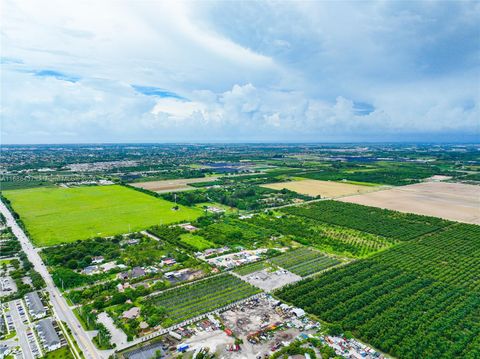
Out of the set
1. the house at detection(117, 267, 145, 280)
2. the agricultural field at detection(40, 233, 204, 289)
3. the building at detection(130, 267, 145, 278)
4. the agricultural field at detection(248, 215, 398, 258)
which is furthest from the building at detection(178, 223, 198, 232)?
the house at detection(117, 267, 145, 280)

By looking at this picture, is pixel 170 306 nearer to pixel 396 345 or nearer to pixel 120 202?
pixel 396 345

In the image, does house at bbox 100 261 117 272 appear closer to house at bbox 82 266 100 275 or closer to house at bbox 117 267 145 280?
house at bbox 82 266 100 275

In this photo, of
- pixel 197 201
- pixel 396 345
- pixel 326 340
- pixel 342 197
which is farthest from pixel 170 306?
pixel 342 197

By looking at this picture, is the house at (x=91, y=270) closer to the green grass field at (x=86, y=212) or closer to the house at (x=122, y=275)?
the house at (x=122, y=275)

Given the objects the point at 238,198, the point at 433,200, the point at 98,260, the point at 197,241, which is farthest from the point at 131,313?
the point at 433,200

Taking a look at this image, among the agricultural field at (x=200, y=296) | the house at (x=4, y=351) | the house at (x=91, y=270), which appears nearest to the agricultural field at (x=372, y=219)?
the agricultural field at (x=200, y=296)
